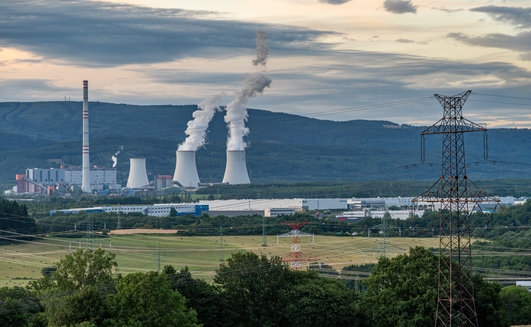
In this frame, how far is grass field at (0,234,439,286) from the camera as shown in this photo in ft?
198

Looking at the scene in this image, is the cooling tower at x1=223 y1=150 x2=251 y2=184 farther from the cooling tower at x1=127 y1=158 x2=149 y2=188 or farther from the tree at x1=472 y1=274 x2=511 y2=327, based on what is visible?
the tree at x1=472 y1=274 x2=511 y2=327

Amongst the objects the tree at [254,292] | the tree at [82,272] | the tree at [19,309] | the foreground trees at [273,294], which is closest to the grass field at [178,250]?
the tree at [254,292]

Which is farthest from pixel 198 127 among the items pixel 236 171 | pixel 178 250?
pixel 178 250

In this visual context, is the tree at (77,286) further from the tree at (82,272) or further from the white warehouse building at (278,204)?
the white warehouse building at (278,204)

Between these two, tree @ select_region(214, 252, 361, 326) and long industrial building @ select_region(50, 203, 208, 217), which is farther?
long industrial building @ select_region(50, 203, 208, 217)

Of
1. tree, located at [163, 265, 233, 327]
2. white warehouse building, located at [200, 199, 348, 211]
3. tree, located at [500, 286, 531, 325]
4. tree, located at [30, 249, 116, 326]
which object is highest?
white warehouse building, located at [200, 199, 348, 211]

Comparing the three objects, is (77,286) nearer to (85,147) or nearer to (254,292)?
(254,292)

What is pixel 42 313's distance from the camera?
32.6m

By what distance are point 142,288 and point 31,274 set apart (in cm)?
2664

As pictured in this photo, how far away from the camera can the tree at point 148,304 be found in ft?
104

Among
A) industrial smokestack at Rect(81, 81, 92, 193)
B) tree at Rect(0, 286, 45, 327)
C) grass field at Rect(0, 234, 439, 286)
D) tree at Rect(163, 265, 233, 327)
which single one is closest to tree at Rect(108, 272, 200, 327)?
tree at Rect(0, 286, 45, 327)

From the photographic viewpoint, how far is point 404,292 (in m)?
36.7

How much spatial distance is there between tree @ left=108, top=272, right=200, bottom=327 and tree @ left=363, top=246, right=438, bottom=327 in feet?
→ 25.7

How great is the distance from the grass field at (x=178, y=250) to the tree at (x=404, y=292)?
18.3 metres
